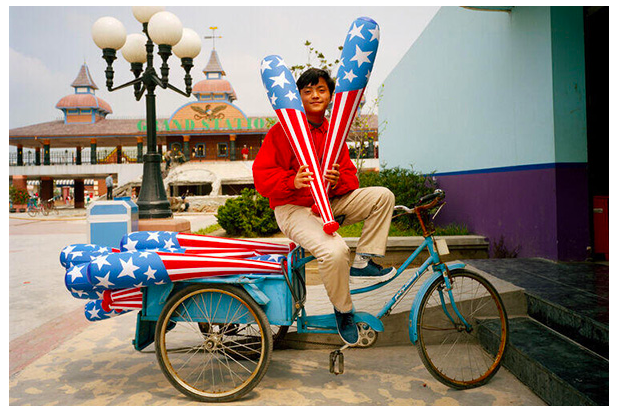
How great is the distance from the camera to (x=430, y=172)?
9.24 metres

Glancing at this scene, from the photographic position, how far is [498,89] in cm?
605

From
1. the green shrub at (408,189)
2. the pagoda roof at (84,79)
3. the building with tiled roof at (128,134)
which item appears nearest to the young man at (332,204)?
the green shrub at (408,189)

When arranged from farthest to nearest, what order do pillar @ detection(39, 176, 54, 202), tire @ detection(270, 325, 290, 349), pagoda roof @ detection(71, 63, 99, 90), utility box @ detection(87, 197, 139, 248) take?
pagoda roof @ detection(71, 63, 99, 90) < pillar @ detection(39, 176, 54, 202) < utility box @ detection(87, 197, 139, 248) < tire @ detection(270, 325, 290, 349)

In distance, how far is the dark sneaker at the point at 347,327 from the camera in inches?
113

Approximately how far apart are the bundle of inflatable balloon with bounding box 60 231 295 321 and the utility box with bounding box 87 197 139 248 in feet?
11.3

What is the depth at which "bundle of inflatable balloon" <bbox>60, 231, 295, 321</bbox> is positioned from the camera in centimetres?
267

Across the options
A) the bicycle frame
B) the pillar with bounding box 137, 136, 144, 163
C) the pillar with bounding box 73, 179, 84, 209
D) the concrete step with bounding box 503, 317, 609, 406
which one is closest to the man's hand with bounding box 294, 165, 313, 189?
the bicycle frame

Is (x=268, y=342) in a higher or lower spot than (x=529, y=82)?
lower

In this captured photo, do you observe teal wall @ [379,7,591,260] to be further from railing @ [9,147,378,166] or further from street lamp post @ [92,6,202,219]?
railing @ [9,147,378,166]

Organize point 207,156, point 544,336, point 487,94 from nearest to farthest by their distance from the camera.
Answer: point 544,336 < point 487,94 < point 207,156

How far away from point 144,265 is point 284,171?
1.07 m

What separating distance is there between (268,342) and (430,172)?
23.8 ft

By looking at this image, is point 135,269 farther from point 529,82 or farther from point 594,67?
point 594,67

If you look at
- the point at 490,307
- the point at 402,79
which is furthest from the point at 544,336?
the point at 402,79
